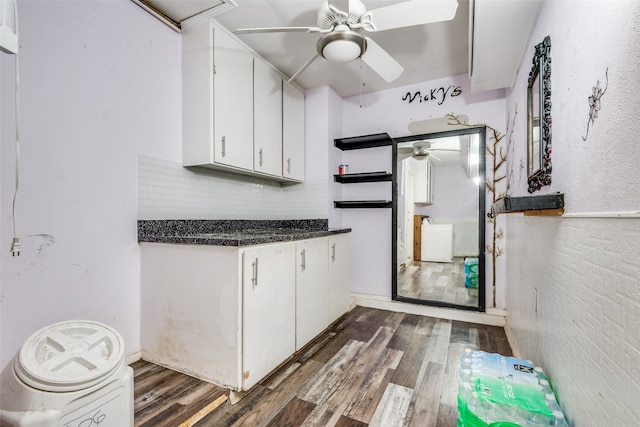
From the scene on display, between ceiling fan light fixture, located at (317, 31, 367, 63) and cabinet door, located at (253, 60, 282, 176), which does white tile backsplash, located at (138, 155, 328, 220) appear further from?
ceiling fan light fixture, located at (317, 31, 367, 63)

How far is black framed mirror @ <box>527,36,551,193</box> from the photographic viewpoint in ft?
4.42

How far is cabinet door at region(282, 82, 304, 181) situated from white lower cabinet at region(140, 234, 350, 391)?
1.16 m

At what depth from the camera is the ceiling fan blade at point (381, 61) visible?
6.52 ft

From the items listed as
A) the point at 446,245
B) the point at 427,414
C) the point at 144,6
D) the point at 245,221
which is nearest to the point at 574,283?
the point at 427,414

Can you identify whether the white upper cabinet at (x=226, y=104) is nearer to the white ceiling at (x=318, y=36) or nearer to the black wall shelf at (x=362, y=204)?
the white ceiling at (x=318, y=36)

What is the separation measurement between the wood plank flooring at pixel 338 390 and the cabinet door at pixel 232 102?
4.98 feet

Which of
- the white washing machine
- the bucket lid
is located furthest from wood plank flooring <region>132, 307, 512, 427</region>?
the bucket lid

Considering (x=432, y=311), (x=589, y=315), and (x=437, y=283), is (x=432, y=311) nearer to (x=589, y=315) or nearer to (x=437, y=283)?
(x=437, y=283)

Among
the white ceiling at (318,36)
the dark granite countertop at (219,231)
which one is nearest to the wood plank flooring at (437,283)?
the dark granite countertop at (219,231)

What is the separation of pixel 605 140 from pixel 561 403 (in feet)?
3.24

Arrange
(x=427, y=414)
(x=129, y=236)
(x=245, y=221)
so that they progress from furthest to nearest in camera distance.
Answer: (x=245, y=221)
(x=129, y=236)
(x=427, y=414)

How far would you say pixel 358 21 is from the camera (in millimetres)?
1730

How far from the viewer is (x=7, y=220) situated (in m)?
1.37

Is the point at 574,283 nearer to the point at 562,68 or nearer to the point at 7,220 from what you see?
the point at 562,68
